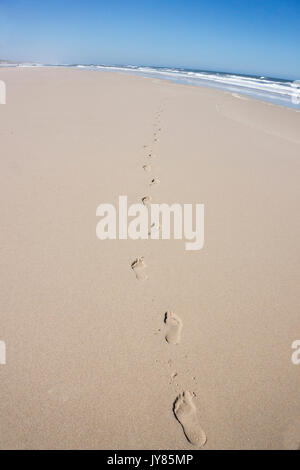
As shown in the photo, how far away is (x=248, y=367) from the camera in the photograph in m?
1.79

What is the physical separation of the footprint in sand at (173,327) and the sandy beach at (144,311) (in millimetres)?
12

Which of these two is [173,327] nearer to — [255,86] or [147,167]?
[147,167]

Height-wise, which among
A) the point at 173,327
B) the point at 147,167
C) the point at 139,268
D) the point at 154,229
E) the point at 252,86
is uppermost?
the point at 252,86

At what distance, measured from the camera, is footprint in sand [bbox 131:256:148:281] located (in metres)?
2.39

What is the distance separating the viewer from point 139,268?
2.49m

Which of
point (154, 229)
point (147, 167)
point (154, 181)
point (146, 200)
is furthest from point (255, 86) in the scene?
point (154, 229)

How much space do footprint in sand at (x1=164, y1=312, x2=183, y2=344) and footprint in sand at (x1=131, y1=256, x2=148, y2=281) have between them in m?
0.42

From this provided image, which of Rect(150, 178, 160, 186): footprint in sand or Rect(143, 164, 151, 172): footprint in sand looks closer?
Rect(150, 178, 160, 186): footprint in sand

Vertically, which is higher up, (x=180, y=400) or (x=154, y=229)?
(x=154, y=229)

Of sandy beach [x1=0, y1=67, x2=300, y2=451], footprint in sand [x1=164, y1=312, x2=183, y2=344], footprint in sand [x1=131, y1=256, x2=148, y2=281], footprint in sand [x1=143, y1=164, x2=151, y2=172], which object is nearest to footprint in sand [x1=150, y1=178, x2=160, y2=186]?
sandy beach [x1=0, y1=67, x2=300, y2=451]

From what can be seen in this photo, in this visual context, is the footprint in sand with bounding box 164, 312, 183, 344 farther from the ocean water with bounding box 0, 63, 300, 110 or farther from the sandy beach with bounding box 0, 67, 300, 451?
the ocean water with bounding box 0, 63, 300, 110

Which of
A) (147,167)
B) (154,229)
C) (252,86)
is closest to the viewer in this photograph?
(154,229)

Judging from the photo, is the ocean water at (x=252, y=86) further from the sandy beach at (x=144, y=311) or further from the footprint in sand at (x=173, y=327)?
the footprint in sand at (x=173, y=327)

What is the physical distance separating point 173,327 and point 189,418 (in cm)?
59
